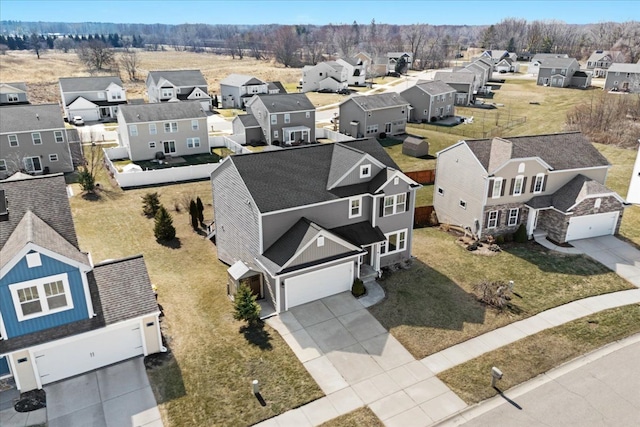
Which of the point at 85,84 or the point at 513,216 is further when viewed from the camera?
the point at 85,84

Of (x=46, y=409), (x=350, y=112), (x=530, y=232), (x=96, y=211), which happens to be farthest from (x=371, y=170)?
(x=350, y=112)

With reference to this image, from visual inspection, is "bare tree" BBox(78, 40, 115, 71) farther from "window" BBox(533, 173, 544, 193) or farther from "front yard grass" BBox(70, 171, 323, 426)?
"window" BBox(533, 173, 544, 193)

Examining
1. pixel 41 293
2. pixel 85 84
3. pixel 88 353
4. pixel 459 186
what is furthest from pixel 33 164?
pixel 459 186

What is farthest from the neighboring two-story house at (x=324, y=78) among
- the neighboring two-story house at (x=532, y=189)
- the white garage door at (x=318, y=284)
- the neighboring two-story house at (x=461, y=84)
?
the white garage door at (x=318, y=284)

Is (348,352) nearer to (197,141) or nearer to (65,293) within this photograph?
(65,293)

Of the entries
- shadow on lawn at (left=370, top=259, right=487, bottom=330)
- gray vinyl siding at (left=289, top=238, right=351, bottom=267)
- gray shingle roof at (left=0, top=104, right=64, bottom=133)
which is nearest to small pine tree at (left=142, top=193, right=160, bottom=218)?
gray vinyl siding at (left=289, top=238, right=351, bottom=267)

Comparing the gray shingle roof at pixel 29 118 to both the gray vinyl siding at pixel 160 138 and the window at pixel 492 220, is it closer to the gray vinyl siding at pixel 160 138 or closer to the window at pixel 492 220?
the gray vinyl siding at pixel 160 138

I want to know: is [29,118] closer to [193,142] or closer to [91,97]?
[193,142]
